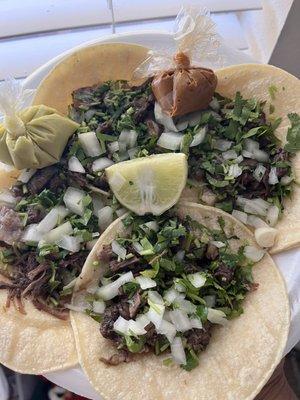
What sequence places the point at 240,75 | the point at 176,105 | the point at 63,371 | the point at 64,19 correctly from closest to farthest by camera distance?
1. the point at 63,371
2. the point at 176,105
3. the point at 240,75
4. the point at 64,19

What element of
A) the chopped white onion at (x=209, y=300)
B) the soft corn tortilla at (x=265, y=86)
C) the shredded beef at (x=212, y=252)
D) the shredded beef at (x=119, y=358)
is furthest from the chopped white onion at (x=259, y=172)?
the shredded beef at (x=119, y=358)

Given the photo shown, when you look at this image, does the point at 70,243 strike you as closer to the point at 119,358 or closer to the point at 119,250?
the point at 119,250

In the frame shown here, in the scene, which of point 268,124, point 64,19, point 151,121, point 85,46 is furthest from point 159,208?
point 64,19

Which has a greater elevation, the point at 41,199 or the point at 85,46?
the point at 85,46

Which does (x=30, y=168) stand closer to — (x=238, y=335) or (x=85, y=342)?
(x=85, y=342)

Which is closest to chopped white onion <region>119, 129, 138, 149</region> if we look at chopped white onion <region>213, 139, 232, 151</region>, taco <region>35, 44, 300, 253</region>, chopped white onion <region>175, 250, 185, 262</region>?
taco <region>35, 44, 300, 253</region>

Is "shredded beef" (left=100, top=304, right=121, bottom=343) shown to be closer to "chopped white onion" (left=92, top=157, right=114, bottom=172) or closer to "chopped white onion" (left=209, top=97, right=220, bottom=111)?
"chopped white onion" (left=92, top=157, right=114, bottom=172)

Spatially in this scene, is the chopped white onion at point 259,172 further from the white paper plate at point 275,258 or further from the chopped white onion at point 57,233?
the chopped white onion at point 57,233

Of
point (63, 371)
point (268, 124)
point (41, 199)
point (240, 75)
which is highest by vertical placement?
point (240, 75)
